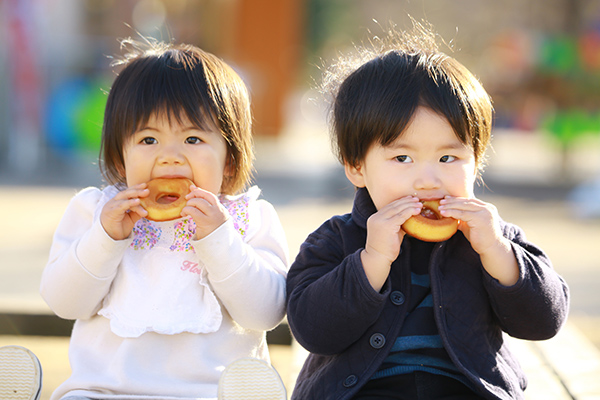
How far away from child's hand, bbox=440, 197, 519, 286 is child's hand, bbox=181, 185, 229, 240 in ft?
2.07

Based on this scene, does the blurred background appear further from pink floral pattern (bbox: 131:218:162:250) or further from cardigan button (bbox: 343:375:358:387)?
cardigan button (bbox: 343:375:358:387)

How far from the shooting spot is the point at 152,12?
40.8 feet

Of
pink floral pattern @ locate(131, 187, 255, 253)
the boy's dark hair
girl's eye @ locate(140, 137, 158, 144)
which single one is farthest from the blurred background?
girl's eye @ locate(140, 137, 158, 144)

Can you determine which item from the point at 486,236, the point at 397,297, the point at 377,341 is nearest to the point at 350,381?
the point at 377,341

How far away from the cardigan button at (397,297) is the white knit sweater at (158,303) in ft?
1.20

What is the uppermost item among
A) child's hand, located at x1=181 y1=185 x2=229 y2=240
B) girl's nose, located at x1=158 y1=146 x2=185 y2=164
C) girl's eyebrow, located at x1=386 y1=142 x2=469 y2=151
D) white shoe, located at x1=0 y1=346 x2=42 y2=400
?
girl's eyebrow, located at x1=386 y1=142 x2=469 y2=151

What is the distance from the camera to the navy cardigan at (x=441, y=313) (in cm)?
195

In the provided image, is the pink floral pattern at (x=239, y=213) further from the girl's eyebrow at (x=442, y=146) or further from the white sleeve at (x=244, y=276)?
the girl's eyebrow at (x=442, y=146)

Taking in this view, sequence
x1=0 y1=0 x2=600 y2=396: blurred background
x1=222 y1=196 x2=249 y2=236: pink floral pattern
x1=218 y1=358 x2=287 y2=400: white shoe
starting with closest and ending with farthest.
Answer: x1=218 y1=358 x2=287 y2=400: white shoe → x1=222 y1=196 x2=249 y2=236: pink floral pattern → x1=0 y1=0 x2=600 y2=396: blurred background

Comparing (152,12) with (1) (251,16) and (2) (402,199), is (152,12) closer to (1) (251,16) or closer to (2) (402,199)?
(1) (251,16)

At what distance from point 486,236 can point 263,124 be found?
11.1 meters

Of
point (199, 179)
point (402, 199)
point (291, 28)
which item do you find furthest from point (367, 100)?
point (291, 28)

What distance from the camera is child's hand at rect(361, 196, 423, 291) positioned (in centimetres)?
195

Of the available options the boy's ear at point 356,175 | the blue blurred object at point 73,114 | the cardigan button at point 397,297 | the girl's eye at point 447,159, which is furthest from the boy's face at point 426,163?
the blue blurred object at point 73,114
